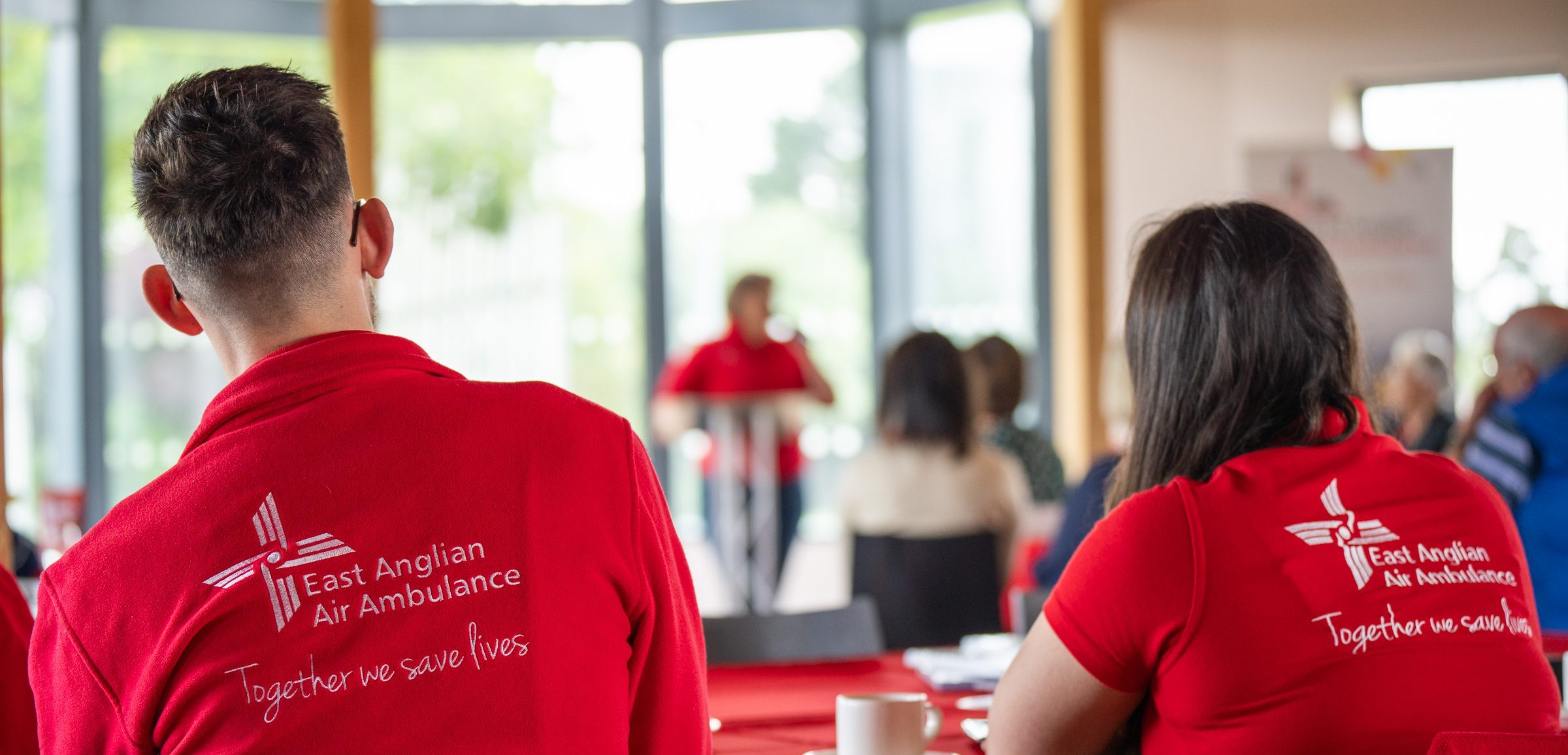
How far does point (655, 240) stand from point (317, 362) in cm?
584

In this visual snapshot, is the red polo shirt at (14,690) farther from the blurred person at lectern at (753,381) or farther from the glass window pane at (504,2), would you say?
the glass window pane at (504,2)

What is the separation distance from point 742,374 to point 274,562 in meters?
4.82

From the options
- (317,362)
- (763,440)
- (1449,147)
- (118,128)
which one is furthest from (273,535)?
(118,128)

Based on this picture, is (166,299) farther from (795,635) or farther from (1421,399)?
(1421,399)

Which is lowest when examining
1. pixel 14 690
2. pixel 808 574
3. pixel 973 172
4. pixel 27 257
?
pixel 808 574

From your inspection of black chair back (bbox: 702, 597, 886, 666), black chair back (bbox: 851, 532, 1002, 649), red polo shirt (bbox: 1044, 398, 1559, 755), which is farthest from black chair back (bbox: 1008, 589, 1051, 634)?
red polo shirt (bbox: 1044, 398, 1559, 755)

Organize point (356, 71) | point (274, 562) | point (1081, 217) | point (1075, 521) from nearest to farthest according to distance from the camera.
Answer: point (274, 562) → point (1075, 521) → point (356, 71) → point (1081, 217)

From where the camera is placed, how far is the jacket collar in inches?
44.4

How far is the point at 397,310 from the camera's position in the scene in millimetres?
6789

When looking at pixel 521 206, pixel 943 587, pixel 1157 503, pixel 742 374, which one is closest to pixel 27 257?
pixel 521 206

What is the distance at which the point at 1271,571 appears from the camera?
4.24 feet

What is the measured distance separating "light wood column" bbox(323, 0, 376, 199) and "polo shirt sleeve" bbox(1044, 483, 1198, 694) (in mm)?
4444

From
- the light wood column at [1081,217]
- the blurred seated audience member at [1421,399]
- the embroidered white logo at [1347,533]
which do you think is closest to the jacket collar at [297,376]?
the embroidered white logo at [1347,533]

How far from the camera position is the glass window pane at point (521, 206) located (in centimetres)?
684
